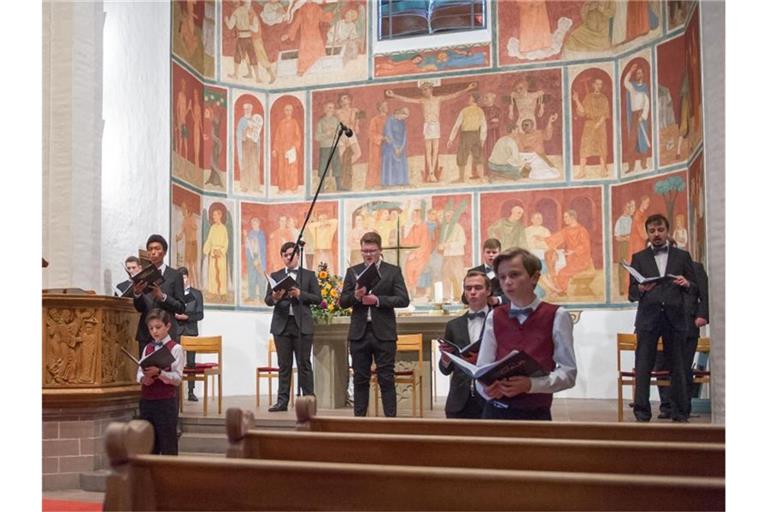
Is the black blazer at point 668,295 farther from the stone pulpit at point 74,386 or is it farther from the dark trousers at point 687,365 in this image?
the stone pulpit at point 74,386

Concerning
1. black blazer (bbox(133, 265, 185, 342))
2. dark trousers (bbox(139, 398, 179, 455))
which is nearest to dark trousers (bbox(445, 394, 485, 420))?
dark trousers (bbox(139, 398, 179, 455))

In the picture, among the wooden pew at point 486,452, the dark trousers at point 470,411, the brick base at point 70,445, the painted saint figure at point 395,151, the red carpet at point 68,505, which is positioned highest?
the painted saint figure at point 395,151

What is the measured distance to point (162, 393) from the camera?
20.5 feet

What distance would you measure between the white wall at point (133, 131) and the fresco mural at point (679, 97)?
7207 mm

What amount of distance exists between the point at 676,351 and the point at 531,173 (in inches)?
248

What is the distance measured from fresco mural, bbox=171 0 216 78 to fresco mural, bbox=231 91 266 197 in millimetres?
751

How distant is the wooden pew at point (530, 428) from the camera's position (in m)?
3.84

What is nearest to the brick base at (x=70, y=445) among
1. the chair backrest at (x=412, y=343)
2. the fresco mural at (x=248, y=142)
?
the chair backrest at (x=412, y=343)

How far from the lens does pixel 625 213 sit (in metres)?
12.8

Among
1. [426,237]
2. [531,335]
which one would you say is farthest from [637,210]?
[531,335]

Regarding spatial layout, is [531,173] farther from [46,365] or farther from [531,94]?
[46,365]

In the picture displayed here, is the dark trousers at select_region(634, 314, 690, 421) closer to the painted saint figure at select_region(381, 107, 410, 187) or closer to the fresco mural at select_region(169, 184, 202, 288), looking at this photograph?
the painted saint figure at select_region(381, 107, 410, 187)

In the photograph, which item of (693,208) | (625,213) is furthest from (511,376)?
(625,213)

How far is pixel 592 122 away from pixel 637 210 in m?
1.61
